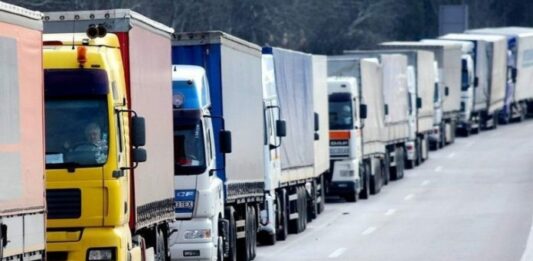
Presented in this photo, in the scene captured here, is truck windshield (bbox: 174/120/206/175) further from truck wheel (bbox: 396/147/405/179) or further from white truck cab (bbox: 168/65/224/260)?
truck wheel (bbox: 396/147/405/179)

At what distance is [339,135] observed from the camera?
38.7 meters

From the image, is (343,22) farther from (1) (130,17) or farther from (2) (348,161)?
(1) (130,17)

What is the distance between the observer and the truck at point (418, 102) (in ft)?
168

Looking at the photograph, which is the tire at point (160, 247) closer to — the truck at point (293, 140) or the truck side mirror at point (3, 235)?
the truck side mirror at point (3, 235)

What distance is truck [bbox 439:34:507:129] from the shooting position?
67.4 metres

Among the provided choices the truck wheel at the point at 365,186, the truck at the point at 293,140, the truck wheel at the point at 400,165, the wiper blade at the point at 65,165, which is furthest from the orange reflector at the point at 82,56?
the truck wheel at the point at 400,165

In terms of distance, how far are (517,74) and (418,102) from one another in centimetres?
2175

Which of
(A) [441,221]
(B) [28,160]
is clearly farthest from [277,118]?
(B) [28,160]

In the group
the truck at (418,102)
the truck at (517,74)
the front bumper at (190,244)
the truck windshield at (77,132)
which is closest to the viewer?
the truck windshield at (77,132)

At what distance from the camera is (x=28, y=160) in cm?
1360

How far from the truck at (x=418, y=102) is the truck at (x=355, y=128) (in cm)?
688

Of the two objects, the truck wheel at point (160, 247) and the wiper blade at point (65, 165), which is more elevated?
the wiper blade at point (65, 165)

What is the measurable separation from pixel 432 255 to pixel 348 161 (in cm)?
1401

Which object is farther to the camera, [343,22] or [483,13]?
[483,13]
